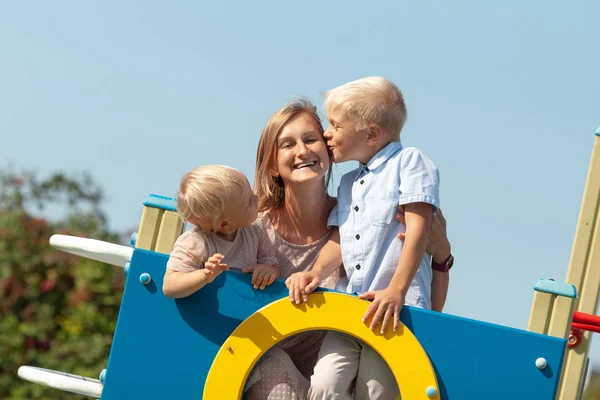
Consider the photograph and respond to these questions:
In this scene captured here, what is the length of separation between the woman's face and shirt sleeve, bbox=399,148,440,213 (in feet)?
1.10

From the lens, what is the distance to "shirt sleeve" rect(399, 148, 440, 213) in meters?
3.40

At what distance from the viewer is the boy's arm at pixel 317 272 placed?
336 centimetres

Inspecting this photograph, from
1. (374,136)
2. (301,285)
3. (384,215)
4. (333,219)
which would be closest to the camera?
(301,285)

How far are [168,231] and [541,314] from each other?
4.07ft

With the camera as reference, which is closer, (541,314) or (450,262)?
(541,314)

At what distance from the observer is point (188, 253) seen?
3373 millimetres

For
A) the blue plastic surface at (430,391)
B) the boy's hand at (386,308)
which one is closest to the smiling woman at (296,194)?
the boy's hand at (386,308)

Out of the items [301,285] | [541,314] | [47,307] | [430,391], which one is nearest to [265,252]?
[301,285]

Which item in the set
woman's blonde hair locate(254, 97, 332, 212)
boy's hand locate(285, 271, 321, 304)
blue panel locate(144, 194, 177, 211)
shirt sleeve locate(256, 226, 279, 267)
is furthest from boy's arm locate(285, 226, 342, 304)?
blue panel locate(144, 194, 177, 211)

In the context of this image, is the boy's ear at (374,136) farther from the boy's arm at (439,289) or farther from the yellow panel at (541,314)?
the yellow panel at (541,314)

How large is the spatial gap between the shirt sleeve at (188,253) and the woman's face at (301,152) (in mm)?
453

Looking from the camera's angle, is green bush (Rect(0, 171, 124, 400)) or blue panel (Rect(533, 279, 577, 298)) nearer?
blue panel (Rect(533, 279, 577, 298))

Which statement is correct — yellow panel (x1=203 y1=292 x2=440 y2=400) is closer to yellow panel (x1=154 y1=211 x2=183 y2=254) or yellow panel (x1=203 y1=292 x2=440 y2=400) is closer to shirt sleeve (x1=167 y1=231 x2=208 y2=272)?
shirt sleeve (x1=167 y1=231 x2=208 y2=272)

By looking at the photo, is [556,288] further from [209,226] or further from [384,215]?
[209,226]
